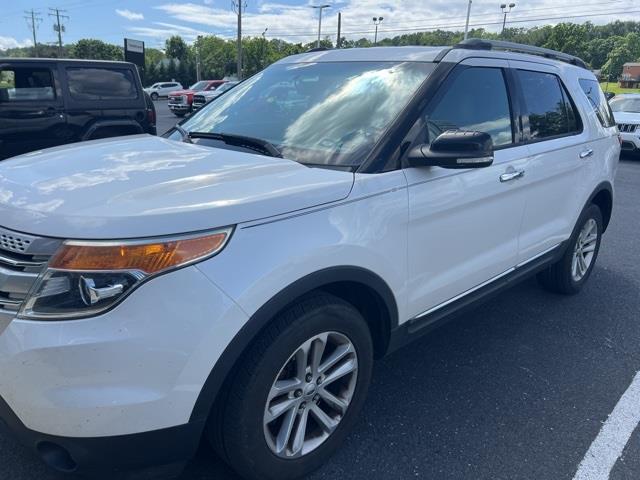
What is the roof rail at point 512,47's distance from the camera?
3154 millimetres

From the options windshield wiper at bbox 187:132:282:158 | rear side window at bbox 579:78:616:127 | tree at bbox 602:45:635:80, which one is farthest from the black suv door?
tree at bbox 602:45:635:80

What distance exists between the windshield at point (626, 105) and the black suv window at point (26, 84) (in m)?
12.5

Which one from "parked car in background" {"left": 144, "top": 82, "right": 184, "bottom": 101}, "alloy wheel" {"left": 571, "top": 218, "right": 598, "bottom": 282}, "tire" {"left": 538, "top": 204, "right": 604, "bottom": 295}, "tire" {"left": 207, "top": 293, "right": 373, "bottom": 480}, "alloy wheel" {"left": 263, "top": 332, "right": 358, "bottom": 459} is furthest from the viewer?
"parked car in background" {"left": 144, "top": 82, "right": 184, "bottom": 101}

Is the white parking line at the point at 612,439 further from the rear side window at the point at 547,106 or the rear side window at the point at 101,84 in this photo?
the rear side window at the point at 101,84

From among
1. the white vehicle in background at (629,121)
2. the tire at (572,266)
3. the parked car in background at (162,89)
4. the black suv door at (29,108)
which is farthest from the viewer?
the parked car in background at (162,89)

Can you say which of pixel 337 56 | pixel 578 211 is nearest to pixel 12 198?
pixel 337 56

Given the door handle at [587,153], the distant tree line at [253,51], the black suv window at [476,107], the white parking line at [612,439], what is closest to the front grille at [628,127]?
the door handle at [587,153]

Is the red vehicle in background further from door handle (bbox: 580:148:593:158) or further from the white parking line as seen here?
the white parking line

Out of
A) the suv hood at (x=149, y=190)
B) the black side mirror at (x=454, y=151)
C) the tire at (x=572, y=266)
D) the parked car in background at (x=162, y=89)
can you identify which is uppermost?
the black side mirror at (x=454, y=151)

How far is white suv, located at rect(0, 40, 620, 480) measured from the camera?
169cm

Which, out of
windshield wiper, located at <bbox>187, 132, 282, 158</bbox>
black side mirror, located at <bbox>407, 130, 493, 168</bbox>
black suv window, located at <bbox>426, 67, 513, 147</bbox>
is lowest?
windshield wiper, located at <bbox>187, 132, 282, 158</bbox>

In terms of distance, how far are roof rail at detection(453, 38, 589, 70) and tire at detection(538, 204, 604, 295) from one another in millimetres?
1206

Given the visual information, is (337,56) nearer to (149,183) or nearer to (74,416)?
(149,183)

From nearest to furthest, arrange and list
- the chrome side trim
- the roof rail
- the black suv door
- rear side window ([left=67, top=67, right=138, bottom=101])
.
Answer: the chrome side trim, the roof rail, the black suv door, rear side window ([left=67, top=67, right=138, bottom=101])
